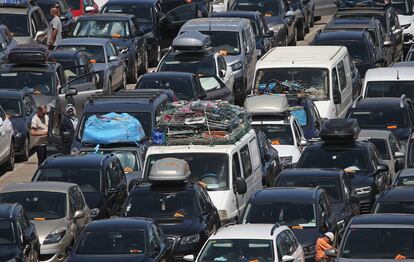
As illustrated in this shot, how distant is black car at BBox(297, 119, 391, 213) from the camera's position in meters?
32.3

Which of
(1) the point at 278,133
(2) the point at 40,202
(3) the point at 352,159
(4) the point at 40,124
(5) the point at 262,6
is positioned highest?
(2) the point at 40,202

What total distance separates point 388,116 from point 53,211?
10.5 meters

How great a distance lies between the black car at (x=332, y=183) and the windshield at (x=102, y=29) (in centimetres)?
1568

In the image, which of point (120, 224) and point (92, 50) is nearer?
point (120, 224)

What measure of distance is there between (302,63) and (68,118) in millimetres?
5982

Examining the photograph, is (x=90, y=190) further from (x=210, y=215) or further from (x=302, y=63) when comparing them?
(x=302, y=63)

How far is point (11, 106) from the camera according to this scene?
37.9m

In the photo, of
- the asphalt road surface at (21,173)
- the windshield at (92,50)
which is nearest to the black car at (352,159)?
the asphalt road surface at (21,173)

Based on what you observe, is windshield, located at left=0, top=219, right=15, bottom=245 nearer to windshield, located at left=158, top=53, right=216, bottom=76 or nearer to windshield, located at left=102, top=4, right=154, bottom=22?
windshield, located at left=158, top=53, right=216, bottom=76

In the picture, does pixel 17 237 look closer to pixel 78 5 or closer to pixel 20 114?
pixel 20 114

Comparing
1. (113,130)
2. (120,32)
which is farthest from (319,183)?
(120,32)

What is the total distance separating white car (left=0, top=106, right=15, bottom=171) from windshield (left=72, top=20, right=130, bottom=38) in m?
9.80

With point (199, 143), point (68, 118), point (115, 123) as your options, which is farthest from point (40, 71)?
point (199, 143)

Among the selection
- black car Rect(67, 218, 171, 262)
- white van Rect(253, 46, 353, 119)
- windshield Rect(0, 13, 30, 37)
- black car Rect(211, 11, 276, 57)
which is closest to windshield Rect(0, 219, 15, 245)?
black car Rect(67, 218, 171, 262)
